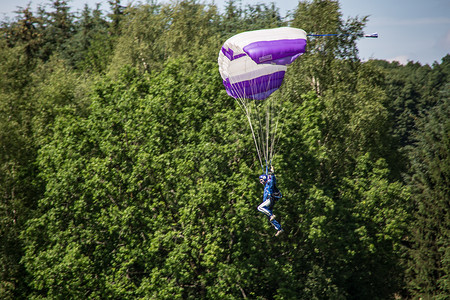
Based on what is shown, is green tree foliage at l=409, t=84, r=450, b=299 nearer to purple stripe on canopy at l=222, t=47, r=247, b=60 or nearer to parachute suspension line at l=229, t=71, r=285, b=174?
parachute suspension line at l=229, t=71, r=285, b=174

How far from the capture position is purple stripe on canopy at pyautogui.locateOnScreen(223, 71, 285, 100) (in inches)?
659

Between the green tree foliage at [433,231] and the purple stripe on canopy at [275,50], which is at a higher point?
the purple stripe on canopy at [275,50]

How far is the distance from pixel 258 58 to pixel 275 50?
29.1 inches

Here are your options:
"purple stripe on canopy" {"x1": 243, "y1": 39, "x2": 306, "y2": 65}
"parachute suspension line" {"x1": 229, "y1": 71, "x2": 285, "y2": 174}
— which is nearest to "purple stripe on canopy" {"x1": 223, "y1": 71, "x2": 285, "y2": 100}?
"parachute suspension line" {"x1": 229, "y1": 71, "x2": 285, "y2": 174}

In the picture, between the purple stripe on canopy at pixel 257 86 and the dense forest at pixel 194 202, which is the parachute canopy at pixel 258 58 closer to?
the purple stripe on canopy at pixel 257 86

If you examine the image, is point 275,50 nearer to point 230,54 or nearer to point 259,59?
point 259,59

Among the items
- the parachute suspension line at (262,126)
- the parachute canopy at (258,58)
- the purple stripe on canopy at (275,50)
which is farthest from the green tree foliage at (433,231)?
the purple stripe on canopy at (275,50)

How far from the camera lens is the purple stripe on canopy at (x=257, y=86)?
55.0 ft

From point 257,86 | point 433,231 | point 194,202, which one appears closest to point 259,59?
point 257,86

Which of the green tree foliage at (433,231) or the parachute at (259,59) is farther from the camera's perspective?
the green tree foliage at (433,231)

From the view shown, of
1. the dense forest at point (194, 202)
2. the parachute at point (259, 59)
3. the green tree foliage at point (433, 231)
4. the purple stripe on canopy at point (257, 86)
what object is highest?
the parachute at point (259, 59)

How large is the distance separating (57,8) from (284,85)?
40.6 metres

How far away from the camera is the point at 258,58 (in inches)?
589

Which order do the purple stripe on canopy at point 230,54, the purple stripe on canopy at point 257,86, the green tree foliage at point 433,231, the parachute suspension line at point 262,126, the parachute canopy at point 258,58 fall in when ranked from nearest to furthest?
the parachute canopy at point 258,58, the purple stripe on canopy at point 230,54, the purple stripe on canopy at point 257,86, the parachute suspension line at point 262,126, the green tree foliage at point 433,231
